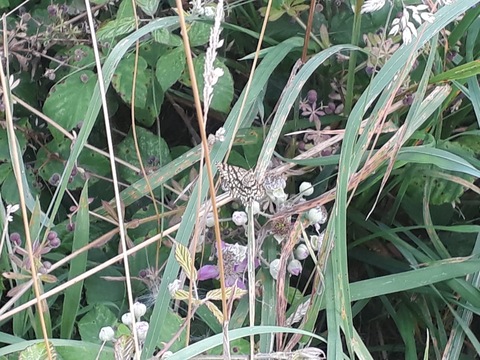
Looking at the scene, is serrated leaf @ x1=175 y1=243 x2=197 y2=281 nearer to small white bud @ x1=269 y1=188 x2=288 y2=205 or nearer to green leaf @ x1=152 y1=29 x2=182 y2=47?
small white bud @ x1=269 y1=188 x2=288 y2=205

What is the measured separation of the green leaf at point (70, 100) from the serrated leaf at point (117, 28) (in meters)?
0.07

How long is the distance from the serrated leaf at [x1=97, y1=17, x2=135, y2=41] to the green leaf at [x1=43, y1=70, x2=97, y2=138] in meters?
0.07

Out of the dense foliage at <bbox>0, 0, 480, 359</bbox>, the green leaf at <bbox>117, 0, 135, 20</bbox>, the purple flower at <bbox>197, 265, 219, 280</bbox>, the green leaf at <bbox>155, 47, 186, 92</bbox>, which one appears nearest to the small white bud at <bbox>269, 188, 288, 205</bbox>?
the dense foliage at <bbox>0, 0, 480, 359</bbox>

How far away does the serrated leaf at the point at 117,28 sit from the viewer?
0.76 metres

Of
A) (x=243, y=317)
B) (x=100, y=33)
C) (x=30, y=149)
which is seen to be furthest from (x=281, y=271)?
(x=30, y=149)

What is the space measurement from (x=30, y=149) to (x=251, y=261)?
0.53 m

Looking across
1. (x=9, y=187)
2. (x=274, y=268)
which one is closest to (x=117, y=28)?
(x=9, y=187)

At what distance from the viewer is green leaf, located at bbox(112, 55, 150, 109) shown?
83 centimetres

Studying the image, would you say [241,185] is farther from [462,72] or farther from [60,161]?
[60,161]

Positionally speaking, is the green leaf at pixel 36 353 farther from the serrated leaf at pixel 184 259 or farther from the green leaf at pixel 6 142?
the green leaf at pixel 6 142

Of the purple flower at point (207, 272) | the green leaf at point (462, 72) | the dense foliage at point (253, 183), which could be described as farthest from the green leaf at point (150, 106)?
the green leaf at point (462, 72)

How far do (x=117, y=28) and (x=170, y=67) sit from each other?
0.08 metres

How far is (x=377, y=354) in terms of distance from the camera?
89 cm

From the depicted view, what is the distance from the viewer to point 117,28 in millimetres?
773
